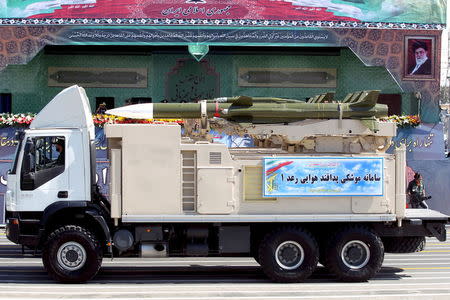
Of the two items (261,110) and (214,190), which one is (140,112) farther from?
(261,110)

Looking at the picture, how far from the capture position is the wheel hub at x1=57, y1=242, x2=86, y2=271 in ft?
45.8

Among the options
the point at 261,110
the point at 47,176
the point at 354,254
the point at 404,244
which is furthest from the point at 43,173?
the point at 404,244

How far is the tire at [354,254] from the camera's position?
563 inches

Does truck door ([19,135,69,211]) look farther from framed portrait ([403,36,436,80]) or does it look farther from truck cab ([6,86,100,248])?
framed portrait ([403,36,436,80])

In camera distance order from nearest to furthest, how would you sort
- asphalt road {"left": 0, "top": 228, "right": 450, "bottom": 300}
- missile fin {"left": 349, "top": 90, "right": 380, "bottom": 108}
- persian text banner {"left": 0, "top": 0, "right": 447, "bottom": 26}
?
asphalt road {"left": 0, "top": 228, "right": 450, "bottom": 300}, missile fin {"left": 349, "top": 90, "right": 380, "bottom": 108}, persian text banner {"left": 0, "top": 0, "right": 447, "bottom": 26}

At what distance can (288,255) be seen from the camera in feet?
46.8

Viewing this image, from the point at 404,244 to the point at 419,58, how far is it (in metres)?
14.3

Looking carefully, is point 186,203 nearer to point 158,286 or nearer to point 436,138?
point 158,286

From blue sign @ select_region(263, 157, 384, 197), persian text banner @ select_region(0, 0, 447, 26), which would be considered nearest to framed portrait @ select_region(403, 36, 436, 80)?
persian text banner @ select_region(0, 0, 447, 26)

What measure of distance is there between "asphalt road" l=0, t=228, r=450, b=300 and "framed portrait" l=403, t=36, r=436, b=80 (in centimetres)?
1162

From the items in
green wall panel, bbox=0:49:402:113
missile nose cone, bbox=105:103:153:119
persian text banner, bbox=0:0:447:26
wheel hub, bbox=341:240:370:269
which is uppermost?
persian text banner, bbox=0:0:447:26

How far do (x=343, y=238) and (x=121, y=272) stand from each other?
4.29 m

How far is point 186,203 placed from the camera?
14148mm

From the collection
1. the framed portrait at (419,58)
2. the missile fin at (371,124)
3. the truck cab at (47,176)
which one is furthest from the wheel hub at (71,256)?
the framed portrait at (419,58)
